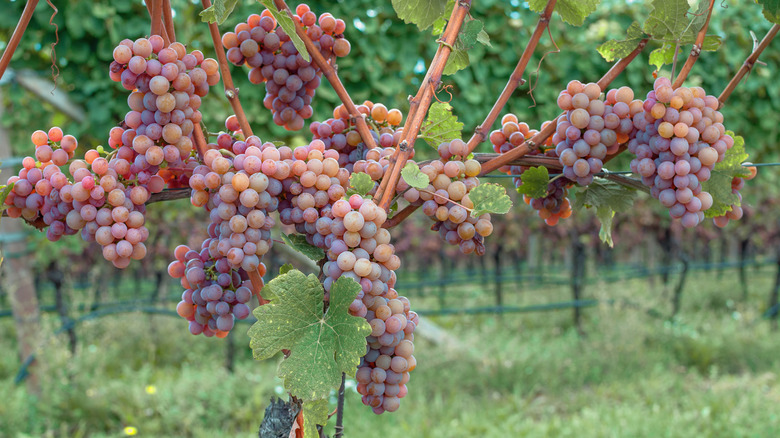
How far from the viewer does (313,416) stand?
57 cm

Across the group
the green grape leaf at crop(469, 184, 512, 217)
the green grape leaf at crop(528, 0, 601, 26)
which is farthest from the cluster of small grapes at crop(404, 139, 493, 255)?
the green grape leaf at crop(528, 0, 601, 26)

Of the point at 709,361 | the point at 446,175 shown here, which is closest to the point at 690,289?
the point at 709,361

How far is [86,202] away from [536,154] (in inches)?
22.0

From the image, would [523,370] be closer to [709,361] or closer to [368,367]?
[709,361]

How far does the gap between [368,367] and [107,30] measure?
2.85 metres

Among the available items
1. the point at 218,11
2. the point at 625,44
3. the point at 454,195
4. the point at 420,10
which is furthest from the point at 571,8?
the point at 218,11

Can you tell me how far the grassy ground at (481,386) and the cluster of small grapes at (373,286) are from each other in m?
2.91

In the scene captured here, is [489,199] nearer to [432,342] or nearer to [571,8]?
[571,8]

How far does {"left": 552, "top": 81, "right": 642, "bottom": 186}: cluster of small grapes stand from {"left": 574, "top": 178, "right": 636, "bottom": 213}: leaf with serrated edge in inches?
5.2

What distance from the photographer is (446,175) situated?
0.65 m

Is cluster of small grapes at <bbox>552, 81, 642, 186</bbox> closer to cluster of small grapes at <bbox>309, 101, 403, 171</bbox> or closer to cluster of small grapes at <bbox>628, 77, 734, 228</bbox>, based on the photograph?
cluster of small grapes at <bbox>628, 77, 734, 228</bbox>

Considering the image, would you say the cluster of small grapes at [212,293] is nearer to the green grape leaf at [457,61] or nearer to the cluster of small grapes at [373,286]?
the cluster of small grapes at [373,286]

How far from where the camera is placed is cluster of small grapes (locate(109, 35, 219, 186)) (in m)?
0.56

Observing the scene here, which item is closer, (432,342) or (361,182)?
(361,182)
